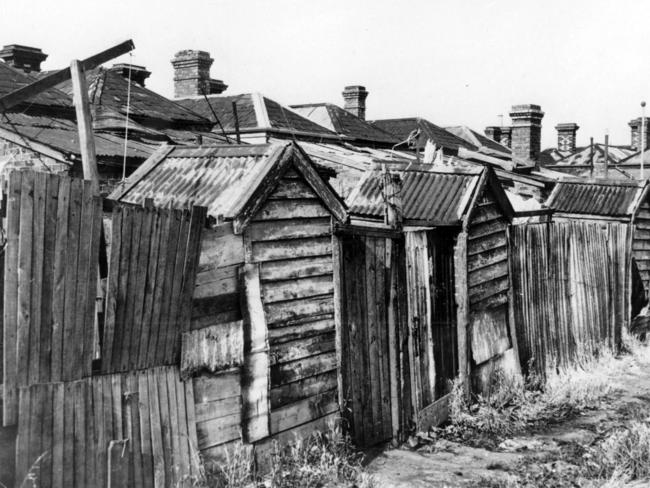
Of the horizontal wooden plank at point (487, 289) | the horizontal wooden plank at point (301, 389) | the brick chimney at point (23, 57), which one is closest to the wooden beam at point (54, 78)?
the horizontal wooden plank at point (301, 389)

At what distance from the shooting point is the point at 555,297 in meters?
→ 11.5

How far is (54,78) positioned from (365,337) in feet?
12.6

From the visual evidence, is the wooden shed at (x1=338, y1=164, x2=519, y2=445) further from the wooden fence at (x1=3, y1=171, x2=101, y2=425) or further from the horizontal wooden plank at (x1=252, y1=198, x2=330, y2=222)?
the wooden fence at (x1=3, y1=171, x2=101, y2=425)

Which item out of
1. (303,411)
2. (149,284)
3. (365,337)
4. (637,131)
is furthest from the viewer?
(637,131)

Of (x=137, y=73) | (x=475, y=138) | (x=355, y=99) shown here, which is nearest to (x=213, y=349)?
(x=137, y=73)

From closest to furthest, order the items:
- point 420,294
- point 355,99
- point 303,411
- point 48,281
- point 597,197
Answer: point 48,281 → point 303,411 → point 420,294 → point 597,197 → point 355,99

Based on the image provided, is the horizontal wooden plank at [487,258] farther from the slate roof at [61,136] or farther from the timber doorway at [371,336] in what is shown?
the slate roof at [61,136]

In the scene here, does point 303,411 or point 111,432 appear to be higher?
point 111,432

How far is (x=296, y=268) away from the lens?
6.91 meters

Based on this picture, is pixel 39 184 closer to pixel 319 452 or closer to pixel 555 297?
pixel 319 452

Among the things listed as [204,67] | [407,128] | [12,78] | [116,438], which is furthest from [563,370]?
[407,128]

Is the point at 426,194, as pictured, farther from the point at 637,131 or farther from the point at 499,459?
the point at 637,131

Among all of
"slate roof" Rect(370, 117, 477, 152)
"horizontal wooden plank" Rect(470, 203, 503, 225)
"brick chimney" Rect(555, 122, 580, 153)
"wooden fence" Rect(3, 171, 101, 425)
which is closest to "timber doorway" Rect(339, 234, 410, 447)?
"horizontal wooden plank" Rect(470, 203, 503, 225)

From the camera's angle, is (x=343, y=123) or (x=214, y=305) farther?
(x=343, y=123)
